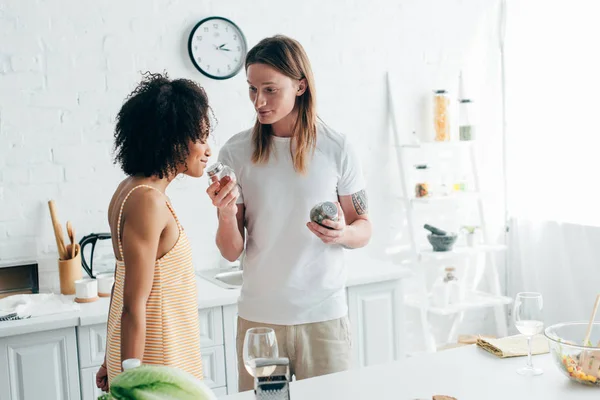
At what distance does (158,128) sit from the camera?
1663mm

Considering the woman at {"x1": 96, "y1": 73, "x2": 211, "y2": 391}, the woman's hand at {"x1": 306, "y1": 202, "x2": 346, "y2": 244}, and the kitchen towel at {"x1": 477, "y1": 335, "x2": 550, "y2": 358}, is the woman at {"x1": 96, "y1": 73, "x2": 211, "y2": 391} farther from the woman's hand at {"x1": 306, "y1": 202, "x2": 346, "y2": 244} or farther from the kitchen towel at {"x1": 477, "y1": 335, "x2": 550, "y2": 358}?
the kitchen towel at {"x1": 477, "y1": 335, "x2": 550, "y2": 358}

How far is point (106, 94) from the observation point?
3092 mm

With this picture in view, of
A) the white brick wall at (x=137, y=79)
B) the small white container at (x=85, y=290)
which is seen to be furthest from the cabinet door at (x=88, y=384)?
the white brick wall at (x=137, y=79)

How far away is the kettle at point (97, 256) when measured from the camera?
2.97 meters

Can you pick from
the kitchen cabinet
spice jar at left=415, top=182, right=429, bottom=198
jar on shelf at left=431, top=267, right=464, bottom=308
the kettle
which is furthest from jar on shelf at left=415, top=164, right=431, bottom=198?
the kettle

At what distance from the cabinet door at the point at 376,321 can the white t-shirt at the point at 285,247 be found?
98cm

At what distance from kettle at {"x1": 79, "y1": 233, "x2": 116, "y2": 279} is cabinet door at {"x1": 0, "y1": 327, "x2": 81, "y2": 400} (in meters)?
0.52

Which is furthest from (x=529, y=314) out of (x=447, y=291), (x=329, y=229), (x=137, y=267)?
(x=447, y=291)

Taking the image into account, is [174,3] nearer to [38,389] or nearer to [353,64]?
[353,64]

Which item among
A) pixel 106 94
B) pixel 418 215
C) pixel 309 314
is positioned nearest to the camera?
pixel 309 314

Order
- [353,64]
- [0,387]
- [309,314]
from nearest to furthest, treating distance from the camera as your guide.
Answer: [309,314], [0,387], [353,64]

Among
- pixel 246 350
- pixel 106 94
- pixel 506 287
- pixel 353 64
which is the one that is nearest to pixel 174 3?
pixel 106 94

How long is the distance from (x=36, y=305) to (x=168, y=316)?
4.01 feet

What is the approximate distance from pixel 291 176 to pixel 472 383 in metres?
0.81
